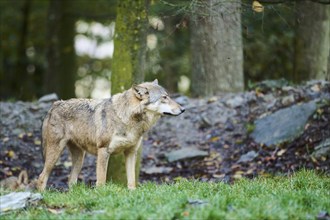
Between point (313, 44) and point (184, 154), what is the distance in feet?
18.0

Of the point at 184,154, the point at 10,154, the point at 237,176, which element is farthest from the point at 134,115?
the point at 10,154

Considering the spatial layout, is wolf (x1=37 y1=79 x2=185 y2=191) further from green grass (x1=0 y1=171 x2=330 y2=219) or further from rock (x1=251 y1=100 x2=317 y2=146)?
rock (x1=251 y1=100 x2=317 y2=146)

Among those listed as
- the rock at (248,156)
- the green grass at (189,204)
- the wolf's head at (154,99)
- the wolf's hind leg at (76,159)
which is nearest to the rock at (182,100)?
the rock at (248,156)

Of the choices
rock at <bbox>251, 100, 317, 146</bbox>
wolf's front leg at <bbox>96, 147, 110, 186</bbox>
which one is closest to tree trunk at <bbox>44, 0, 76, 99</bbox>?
rock at <bbox>251, 100, 317, 146</bbox>

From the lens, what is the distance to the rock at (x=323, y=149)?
37.2 ft

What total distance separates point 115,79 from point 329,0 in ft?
12.4

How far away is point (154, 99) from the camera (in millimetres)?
9133

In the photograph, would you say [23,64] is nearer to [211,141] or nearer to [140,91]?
Result: [211,141]

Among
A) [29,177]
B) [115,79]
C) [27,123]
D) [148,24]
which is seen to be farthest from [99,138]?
[27,123]

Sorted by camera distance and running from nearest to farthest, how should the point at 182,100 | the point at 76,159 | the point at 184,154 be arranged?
the point at 76,159 → the point at 184,154 → the point at 182,100

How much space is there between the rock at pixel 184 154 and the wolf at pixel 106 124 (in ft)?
11.1

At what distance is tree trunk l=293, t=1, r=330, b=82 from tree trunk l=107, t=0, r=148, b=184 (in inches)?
262

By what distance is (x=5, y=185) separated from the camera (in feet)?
37.0

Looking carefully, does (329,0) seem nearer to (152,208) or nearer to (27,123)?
(152,208)
